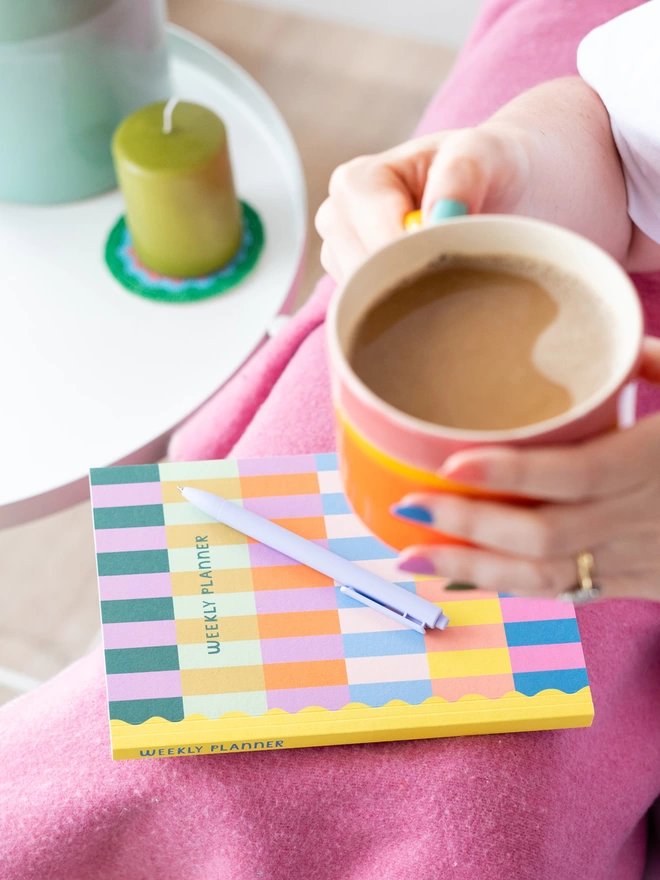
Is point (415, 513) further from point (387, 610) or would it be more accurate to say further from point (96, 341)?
point (96, 341)

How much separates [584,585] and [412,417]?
0.43 feet

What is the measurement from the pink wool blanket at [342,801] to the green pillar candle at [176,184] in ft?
1.42

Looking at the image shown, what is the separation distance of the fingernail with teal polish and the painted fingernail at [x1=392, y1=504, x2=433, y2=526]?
17 cm

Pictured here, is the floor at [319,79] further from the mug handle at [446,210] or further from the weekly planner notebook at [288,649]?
the mug handle at [446,210]

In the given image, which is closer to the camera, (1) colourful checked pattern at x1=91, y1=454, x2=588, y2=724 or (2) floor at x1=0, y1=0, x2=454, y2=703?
(1) colourful checked pattern at x1=91, y1=454, x2=588, y2=724

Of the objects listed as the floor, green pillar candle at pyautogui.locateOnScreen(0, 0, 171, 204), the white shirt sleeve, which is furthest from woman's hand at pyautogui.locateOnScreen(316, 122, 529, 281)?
the floor

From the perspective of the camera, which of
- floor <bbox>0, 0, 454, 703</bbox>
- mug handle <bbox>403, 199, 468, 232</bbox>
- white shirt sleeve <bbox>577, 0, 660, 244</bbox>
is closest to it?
mug handle <bbox>403, 199, 468, 232</bbox>

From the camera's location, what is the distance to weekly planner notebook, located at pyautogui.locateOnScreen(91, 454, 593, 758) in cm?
53

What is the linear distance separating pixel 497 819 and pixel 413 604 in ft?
0.43

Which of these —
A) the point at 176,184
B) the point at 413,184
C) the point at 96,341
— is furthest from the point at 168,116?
the point at 413,184

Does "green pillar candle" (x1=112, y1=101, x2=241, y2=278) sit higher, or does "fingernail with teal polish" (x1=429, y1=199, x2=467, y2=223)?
"fingernail with teal polish" (x1=429, y1=199, x2=467, y2=223)

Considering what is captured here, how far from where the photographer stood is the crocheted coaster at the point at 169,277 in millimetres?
917

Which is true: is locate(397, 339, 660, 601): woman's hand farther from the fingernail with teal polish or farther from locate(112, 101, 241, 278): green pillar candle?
locate(112, 101, 241, 278): green pillar candle

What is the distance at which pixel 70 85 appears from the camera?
2.93 feet
